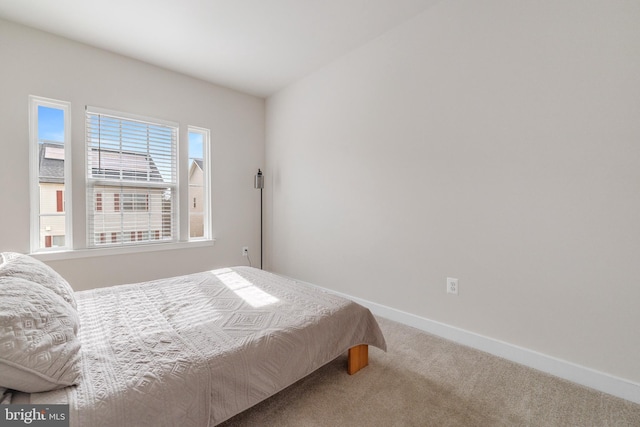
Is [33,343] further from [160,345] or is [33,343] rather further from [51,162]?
[51,162]

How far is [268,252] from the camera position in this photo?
13.6 feet

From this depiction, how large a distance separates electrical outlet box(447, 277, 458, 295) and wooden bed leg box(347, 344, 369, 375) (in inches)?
35.7

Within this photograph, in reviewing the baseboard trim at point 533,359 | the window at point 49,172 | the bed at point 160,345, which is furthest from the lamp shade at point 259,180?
the baseboard trim at point 533,359

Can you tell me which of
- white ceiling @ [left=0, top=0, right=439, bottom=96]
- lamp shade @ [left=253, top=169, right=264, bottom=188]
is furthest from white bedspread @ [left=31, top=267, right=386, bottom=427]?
white ceiling @ [left=0, top=0, right=439, bottom=96]

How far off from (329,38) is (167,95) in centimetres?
198

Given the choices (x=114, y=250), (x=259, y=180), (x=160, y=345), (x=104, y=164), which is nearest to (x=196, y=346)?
(x=160, y=345)

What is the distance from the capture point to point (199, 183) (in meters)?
3.60

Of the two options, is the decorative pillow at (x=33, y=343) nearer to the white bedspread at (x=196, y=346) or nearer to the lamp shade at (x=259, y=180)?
the white bedspread at (x=196, y=346)

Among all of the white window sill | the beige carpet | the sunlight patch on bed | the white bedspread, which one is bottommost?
the beige carpet

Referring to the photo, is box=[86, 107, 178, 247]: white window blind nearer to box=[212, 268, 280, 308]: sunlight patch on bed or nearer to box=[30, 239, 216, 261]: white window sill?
box=[30, 239, 216, 261]: white window sill

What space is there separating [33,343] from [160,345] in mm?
428

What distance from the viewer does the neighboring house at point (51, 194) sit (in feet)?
8.57

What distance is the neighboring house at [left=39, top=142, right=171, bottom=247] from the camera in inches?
104

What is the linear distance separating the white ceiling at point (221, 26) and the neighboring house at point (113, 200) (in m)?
1.08
